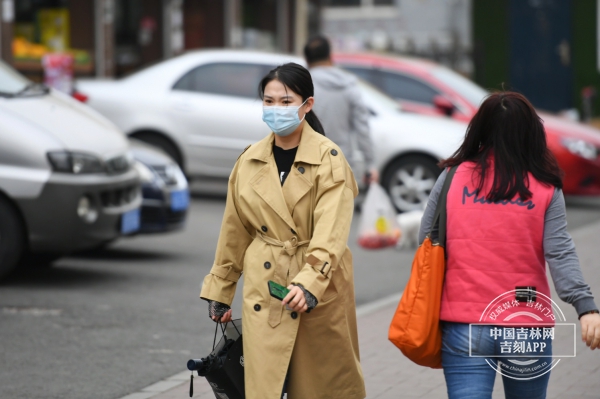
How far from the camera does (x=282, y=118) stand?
12.3 ft

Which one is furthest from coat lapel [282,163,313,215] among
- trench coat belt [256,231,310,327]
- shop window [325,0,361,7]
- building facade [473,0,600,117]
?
shop window [325,0,361,7]

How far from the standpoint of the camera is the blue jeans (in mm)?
3426

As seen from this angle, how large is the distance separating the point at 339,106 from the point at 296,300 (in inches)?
171

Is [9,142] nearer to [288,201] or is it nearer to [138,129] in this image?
[288,201]

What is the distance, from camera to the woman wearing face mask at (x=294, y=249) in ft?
12.0

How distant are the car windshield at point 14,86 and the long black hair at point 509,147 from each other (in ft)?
17.7

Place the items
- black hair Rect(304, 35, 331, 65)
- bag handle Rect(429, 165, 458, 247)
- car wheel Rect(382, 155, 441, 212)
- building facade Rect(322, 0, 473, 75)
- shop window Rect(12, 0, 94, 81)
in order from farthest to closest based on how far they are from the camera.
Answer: building facade Rect(322, 0, 473, 75) < shop window Rect(12, 0, 94, 81) < car wheel Rect(382, 155, 441, 212) < black hair Rect(304, 35, 331, 65) < bag handle Rect(429, 165, 458, 247)

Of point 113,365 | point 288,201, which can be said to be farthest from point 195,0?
point 288,201

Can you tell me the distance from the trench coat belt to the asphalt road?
1829mm

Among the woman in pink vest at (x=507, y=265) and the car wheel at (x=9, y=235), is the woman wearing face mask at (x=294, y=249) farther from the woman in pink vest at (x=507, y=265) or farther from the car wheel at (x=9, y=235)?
the car wheel at (x=9, y=235)

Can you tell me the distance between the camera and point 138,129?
1263 centimetres

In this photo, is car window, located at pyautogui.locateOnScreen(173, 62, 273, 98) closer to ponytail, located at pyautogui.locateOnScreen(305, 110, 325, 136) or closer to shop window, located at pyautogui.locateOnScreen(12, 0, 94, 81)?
shop window, located at pyautogui.locateOnScreen(12, 0, 94, 81)

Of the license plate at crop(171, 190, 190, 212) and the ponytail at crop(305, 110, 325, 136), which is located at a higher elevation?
the ponytail at crop(305, 110, 325, 136)

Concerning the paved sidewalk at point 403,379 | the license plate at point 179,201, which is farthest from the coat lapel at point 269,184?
the license plate at point 179,201
